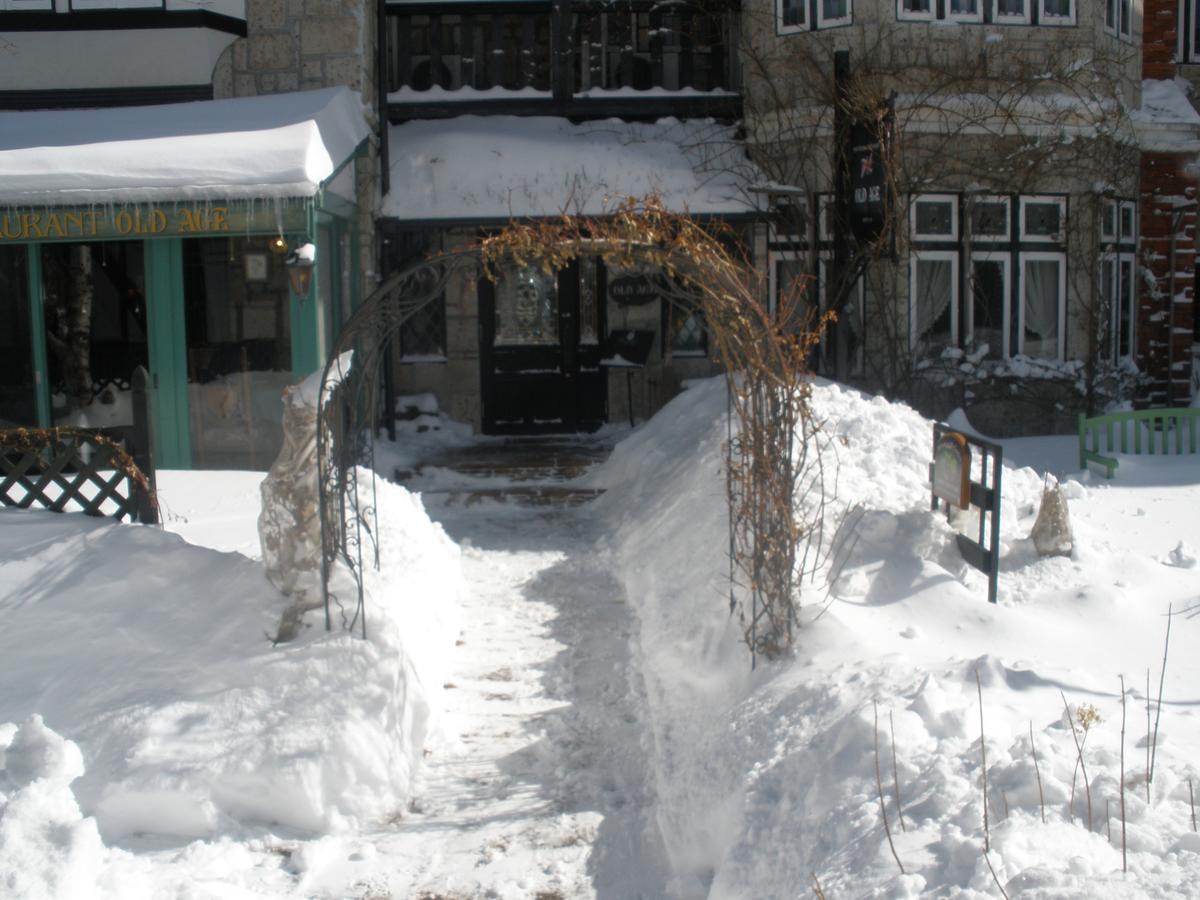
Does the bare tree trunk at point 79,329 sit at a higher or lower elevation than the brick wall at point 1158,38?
lower

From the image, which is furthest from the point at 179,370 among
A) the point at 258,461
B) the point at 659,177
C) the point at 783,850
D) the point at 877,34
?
the point at 783,850

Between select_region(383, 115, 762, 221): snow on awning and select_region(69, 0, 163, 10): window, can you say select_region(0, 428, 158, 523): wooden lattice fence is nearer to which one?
select_region(383, 115, 762, 221): snow on awning

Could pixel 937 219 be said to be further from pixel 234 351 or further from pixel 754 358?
pixel 754 358

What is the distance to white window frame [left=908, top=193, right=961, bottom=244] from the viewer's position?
12.8 m

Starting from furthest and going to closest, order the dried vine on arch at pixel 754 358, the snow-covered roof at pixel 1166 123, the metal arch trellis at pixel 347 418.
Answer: the snow-covered roof at pixel 1166 123 < the metal arch trellis at pixel 347 418 < the dried vine on arch at pixel 754 358

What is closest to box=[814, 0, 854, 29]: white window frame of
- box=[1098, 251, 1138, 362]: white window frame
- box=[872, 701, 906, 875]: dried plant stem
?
box=[1098, 251, 1138, 362]: white window frame

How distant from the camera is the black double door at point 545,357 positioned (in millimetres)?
13672

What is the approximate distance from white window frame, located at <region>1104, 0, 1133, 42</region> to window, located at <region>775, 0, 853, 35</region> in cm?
295

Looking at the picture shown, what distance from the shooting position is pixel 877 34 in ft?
40.5

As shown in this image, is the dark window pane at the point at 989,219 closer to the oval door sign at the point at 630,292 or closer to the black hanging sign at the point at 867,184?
the black hanging sign at the point at 867,184

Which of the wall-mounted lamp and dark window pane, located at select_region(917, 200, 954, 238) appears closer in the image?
the wall-mounted lamp

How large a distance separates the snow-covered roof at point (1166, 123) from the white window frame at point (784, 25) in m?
3.84

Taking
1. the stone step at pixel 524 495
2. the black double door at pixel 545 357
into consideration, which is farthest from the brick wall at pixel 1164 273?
the stone step at pixel 524 495

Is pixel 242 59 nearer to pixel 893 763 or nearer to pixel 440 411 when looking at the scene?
pixel 440 411
